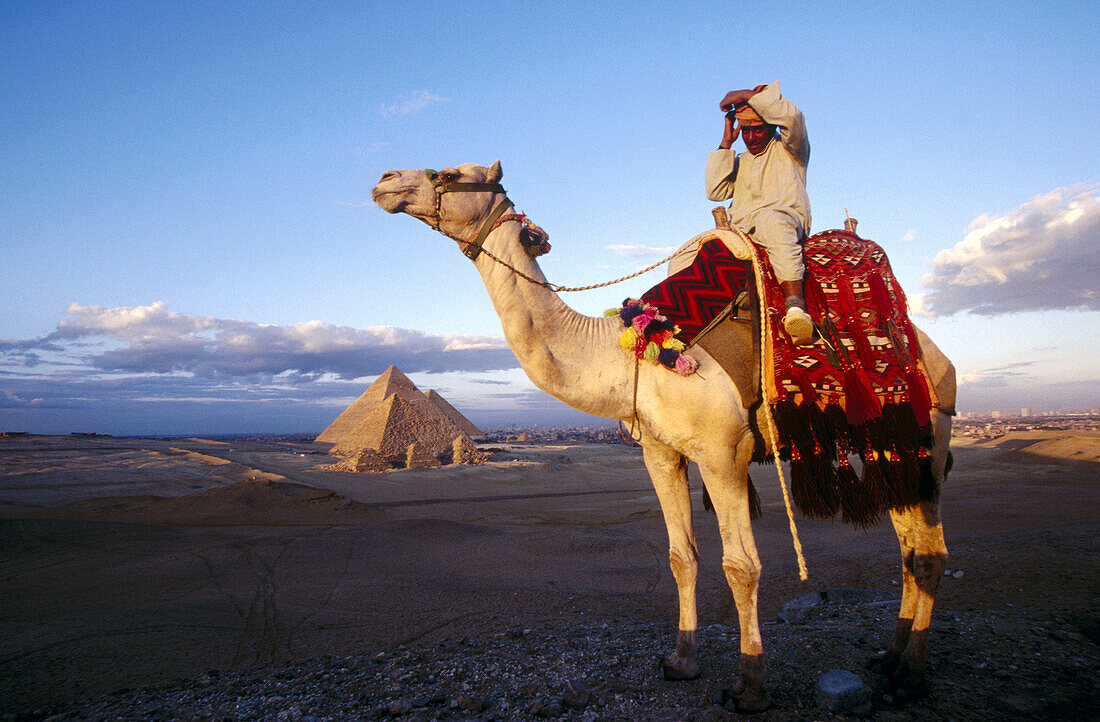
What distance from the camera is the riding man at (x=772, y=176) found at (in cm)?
329

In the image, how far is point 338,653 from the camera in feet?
14.2

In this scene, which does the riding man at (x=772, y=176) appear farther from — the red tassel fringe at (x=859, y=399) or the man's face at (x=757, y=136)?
the red tassel fringe at (x=859, y=399)

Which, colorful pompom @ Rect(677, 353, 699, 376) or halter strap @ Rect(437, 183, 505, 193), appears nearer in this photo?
colorful pompom @ Rect(677, 353, 699, 376)

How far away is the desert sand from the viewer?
3330 millimetres

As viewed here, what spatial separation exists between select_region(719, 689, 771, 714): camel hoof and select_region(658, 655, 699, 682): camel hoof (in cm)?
36

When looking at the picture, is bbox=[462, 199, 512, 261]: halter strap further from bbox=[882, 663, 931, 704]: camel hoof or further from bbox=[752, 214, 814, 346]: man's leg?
bbox=[882, 663, 931, 704]: camel hoof

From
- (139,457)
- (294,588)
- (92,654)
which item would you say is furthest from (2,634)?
(139,457)

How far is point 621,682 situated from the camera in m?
3.41

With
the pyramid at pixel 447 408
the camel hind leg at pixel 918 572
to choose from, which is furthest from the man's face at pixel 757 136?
the pyramid at pixel 447 408

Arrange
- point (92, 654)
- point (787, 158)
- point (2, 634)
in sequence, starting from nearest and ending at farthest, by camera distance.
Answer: point (787, 158) → point (92, 654) → point (2, 634)

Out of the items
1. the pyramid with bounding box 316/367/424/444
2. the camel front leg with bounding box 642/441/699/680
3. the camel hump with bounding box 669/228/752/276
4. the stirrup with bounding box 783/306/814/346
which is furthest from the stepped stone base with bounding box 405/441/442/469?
the stirrup with bounding box 783/306/814/346

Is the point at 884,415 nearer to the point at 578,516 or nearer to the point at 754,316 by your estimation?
the point at 754,316

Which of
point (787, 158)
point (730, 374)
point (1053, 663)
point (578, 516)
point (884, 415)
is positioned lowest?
point (578, 516)

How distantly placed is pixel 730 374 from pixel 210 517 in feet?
37.2
